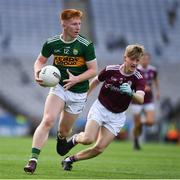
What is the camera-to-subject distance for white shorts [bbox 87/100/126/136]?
32.0 feet

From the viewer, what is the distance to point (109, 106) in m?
9.84

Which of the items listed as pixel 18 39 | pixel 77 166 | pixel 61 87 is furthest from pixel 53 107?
pixel 18 39

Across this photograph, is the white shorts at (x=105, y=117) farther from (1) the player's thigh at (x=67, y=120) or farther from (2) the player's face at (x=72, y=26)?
(2) the player's face at (x=72, y=26)

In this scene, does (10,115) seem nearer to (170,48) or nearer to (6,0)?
(6,0)

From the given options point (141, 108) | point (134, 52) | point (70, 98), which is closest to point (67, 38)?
point (70, 98)

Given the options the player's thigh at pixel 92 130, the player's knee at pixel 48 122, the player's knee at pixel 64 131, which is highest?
the player's knee at pixel 48 122

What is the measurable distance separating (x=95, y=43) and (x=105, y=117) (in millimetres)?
19274

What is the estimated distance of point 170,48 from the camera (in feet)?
97.6

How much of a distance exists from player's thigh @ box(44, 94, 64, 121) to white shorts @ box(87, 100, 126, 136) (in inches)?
21.9

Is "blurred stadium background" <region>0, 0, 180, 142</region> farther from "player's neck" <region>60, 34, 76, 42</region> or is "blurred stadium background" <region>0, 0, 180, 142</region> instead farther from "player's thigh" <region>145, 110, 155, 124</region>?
"player's neck" <region>60, 34, 76, 42</region>

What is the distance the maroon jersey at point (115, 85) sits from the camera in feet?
31.9

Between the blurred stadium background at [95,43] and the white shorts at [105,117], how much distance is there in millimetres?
15532

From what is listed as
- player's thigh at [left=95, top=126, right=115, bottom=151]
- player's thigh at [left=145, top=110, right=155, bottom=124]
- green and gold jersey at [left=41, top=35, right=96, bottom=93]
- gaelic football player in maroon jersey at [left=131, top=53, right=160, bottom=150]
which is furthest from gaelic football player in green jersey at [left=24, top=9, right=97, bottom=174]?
player's thigh at [left=145, top=110, right=155, bottom=124]

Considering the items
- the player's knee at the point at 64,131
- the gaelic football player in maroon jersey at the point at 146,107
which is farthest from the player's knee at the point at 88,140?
the gaelic football player in maroon jersey at the point at 146,107
